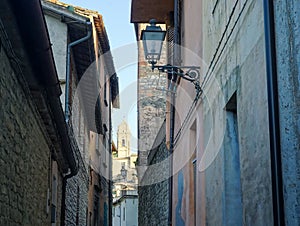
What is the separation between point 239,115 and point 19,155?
223 centimetres

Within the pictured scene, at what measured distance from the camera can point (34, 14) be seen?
503 cm

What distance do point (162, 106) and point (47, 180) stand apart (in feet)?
52.1

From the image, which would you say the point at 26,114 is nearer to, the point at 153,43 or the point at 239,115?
the point at 239,115

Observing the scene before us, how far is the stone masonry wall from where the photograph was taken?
525 centimetres

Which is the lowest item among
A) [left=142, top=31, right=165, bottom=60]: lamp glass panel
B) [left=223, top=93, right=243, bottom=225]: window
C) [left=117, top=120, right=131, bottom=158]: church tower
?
[left=223, top=93, right=243, bottom=225]: window

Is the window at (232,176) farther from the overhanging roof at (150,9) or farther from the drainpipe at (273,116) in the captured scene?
the overhanging roof at (150,9)

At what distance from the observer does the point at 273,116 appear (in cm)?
450

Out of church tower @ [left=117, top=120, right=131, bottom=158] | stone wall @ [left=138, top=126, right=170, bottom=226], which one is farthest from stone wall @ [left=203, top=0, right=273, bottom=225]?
church tower @ [left=117, top=120, right=131, bottom=158]

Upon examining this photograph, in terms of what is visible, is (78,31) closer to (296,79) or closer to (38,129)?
(38,129)

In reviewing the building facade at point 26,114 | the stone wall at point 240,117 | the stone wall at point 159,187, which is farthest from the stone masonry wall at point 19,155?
the stone wall at point 159,187

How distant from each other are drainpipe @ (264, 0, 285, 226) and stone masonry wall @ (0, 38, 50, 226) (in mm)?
2124

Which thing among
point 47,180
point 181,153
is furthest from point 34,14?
point 181,153

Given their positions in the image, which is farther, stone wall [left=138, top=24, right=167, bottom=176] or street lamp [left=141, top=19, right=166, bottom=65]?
stone wall [left=138, top=24, right=167, bottom=176]

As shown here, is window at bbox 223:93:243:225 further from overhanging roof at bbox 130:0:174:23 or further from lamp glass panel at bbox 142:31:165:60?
overhanging roof at bbox 130:0:174:23
